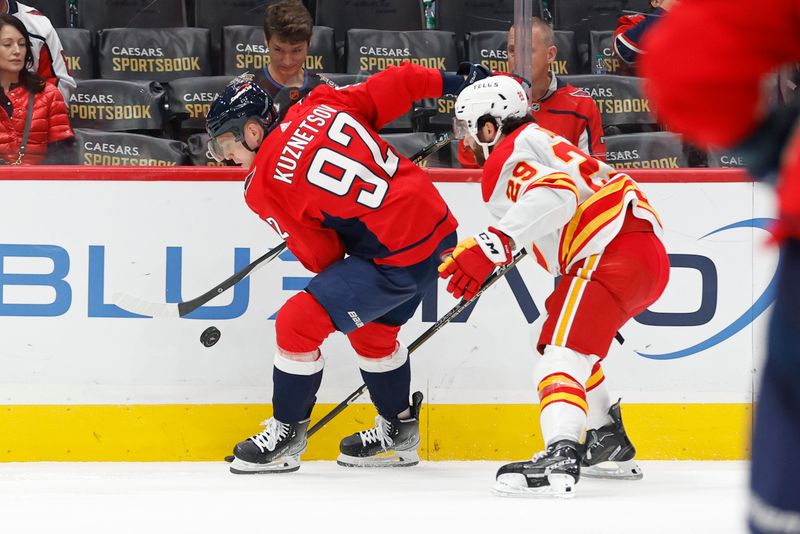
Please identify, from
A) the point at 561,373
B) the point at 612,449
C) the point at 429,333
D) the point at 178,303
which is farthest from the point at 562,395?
the point at 178,303

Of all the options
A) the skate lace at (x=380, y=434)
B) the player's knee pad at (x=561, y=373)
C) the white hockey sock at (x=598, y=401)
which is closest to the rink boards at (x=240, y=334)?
the skate lace at (x=380, y=434)

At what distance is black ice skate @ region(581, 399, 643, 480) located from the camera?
3.02m

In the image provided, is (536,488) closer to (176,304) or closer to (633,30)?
(176,304)

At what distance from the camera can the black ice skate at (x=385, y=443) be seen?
326 centimetres

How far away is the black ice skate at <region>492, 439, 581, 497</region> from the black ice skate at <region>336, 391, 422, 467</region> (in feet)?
1.96

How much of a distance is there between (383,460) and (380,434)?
0.31 feet

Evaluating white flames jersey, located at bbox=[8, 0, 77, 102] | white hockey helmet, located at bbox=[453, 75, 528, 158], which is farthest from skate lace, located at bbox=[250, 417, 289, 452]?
white flames jersey, located at bbox=[8, 0, 77, 102]

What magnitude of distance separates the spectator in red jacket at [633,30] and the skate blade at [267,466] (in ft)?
5.40

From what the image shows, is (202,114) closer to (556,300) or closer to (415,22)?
(415,22)

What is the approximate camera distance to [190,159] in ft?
11.1

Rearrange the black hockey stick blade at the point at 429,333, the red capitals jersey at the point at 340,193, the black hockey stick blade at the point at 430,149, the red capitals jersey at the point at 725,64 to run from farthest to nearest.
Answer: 1. the black hockey stick blade at the point at 430,149
2. the black hockey stick blade at the point at 429,333
3. the red capitals jersey at the point at 340,193
4. the red capitals jersey at the point at 725,64

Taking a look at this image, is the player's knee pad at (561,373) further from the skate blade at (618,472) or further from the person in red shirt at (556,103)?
the person in red shirt at (556,103)

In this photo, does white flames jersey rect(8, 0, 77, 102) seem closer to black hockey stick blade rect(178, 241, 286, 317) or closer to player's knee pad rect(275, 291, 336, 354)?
black hockey stick blade rect(178, 241, 286, 317)

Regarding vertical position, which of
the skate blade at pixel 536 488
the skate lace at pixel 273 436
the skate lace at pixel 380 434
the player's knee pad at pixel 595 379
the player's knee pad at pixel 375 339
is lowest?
the skate lace at pixel 380 434
